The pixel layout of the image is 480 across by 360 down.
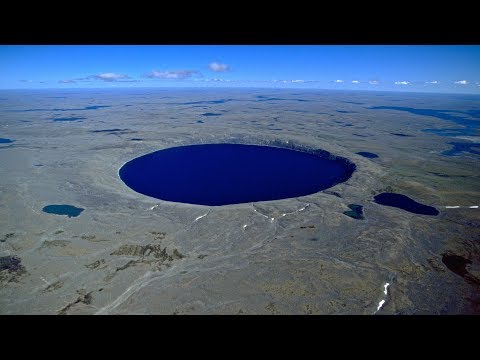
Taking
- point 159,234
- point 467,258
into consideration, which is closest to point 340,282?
point 467,258

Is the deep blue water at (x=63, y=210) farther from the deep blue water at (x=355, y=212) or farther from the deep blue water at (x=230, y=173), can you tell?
the deep blue water at (x=355, y=212)

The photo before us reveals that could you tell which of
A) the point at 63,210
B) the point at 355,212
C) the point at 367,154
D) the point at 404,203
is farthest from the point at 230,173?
the point at 367,154

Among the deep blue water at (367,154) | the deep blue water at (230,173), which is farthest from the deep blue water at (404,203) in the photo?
the deep blue water at (367,154)

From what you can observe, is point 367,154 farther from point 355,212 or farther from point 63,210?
point 63,210

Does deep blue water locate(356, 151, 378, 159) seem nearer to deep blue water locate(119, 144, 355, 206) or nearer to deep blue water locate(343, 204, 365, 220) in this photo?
deep blue water locate(119, 144, 355, 206)

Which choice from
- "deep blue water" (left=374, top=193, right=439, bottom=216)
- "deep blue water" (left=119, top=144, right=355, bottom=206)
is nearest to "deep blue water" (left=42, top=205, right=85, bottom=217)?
"deep blue water" (left=119, top=144, right=355, bottom=206)

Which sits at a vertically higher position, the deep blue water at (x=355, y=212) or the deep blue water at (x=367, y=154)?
the deep blue water at (x=367, y=154)
